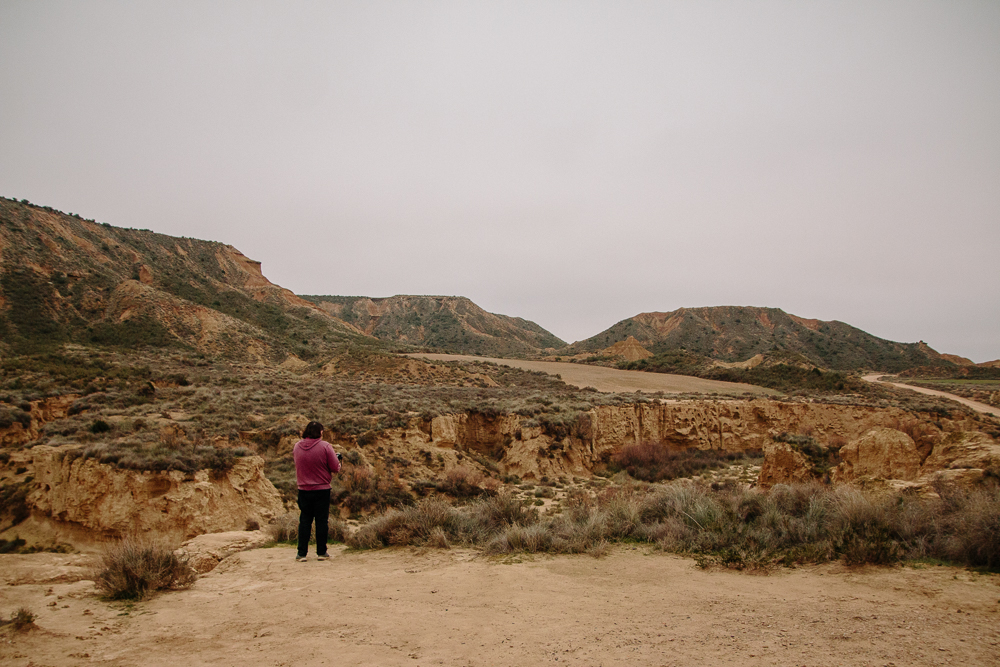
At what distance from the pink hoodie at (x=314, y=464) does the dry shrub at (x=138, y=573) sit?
1537mm

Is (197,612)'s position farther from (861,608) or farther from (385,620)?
(861,608)

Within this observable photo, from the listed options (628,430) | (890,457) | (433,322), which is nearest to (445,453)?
(628,430)

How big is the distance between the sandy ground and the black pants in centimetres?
67

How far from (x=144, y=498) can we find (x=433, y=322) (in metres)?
104

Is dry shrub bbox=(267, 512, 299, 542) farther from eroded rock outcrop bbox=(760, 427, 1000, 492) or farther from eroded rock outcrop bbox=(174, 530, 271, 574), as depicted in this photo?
eroded rock outcrop bbox=(760, 427, 1000, 492)

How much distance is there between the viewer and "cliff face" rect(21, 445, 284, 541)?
9.47 m

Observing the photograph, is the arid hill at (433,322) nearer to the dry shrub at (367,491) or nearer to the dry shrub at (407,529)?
the dry shrub at (367,491)

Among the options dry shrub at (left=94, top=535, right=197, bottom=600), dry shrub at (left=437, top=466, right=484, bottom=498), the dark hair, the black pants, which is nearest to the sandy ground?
dry shrub at (left=94, top=535, right=197, bottom=600)

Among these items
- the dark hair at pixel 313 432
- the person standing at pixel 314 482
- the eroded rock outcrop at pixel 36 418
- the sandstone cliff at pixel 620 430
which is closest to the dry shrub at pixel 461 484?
the sandstone cliff at pixel 620 430

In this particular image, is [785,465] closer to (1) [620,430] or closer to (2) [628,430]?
(1) [620,430]

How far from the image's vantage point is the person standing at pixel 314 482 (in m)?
6.35

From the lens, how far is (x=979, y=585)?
163 inches

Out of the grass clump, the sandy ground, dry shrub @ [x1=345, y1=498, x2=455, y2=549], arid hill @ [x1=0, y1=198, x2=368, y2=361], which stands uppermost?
arid hill @ [x1=0, y1=198, x2=368, y2=361]

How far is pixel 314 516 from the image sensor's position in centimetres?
660
